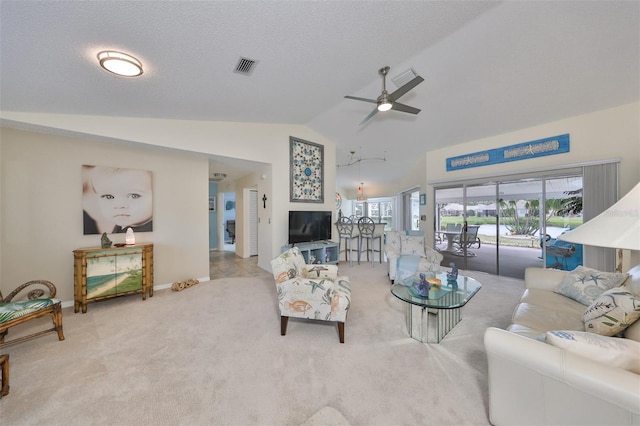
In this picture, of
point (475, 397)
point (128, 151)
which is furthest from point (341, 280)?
point (128, 151)

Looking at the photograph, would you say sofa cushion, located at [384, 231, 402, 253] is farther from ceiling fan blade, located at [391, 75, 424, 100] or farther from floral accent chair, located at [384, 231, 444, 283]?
ceiling fan blade, located at [391, 75, 424, 100]

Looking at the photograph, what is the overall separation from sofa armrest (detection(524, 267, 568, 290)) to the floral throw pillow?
0.36 feet

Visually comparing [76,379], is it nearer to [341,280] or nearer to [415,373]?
[341,280]

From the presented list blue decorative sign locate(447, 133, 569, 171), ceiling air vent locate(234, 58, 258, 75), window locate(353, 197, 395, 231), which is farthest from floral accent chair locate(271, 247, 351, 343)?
window locate(353, 197, 395, 231)

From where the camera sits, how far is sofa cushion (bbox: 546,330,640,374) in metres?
1.03

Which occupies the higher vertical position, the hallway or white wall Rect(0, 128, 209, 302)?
white wall Rect(0, 128, 209, 302)

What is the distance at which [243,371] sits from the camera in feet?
5.91

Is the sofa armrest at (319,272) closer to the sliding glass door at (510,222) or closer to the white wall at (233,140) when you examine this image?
the white wall at (233,140)

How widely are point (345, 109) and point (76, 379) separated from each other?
470cm

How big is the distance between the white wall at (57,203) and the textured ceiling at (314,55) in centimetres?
80

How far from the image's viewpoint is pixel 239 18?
1.69m

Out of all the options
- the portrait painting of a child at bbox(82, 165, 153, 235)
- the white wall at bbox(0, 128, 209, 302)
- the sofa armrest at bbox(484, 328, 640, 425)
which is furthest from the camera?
the portrait painting of a child at bbox(82, 165, 153, 235)

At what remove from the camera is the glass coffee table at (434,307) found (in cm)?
215

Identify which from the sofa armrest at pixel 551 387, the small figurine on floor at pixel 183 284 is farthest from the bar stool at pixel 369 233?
the sofa armrest at pixel 551 387
